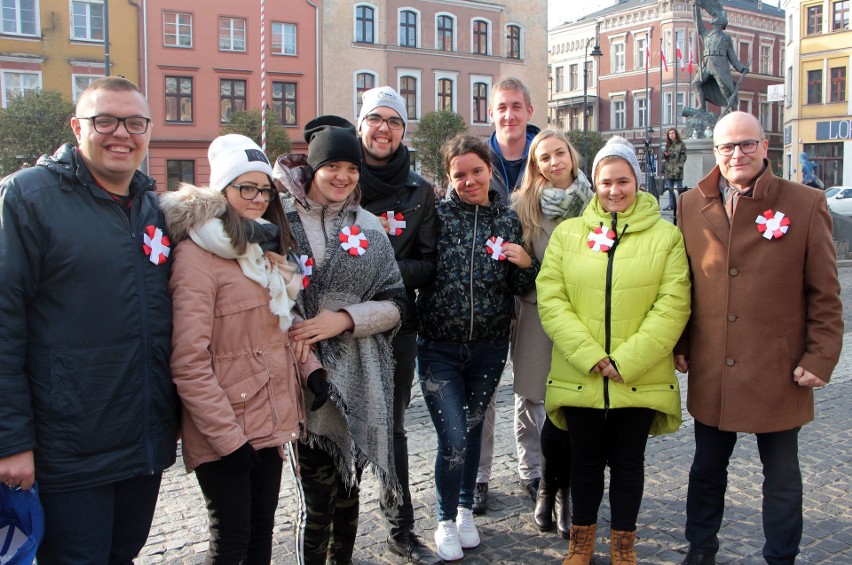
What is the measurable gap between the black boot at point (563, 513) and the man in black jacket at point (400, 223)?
75 cm

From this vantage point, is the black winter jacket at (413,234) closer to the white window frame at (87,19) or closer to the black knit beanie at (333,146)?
the black knit beanie at (333,146)

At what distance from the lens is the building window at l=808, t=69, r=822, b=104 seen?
154 feet

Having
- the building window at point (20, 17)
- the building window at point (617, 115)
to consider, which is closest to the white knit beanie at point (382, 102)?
the building window at point (20, 17)

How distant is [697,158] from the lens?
1939 centimetres

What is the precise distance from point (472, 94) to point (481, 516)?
41.2 meters

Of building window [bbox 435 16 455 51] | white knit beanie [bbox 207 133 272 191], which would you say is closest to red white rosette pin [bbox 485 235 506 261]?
white knit beanie [bbox 207 133 272 191]

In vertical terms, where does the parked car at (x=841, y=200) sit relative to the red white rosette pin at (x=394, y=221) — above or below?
above

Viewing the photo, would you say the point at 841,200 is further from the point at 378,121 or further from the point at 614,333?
the point at 378,121

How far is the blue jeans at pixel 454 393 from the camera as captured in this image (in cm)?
379

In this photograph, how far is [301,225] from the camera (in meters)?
3.31

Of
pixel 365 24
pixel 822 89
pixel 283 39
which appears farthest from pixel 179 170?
pixel 822 89

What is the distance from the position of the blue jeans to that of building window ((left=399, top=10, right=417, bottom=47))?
1580 inches

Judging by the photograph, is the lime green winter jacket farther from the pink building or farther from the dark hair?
the pink building

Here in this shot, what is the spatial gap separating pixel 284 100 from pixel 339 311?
37449mm
